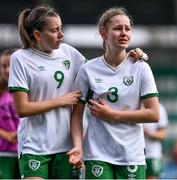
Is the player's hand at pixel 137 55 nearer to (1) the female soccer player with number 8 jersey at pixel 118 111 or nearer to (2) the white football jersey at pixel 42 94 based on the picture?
(1) the female soccer player with number 8 jersey at pixel 118 111

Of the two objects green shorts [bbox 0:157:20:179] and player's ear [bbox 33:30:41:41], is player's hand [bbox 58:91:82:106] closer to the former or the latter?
player's ear [bbox 33:30:41:41]

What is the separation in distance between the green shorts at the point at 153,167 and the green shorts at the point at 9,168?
8.16ft

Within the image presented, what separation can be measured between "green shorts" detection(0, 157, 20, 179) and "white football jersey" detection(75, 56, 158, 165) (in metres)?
2.11

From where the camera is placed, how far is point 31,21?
688cm

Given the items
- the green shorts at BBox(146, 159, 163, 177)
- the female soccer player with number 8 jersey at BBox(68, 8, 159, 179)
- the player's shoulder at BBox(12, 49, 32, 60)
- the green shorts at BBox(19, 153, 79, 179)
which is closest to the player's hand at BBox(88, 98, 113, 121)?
the female soccer player with number 8 jersey at BBox(68, 8, 159, 179)

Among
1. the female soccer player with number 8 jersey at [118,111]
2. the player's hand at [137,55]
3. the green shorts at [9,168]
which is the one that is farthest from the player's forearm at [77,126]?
the green shorts at [9,168]

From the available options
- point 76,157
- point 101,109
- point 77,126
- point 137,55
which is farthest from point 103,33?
point 76,157

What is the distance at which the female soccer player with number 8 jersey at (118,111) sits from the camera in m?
6.72

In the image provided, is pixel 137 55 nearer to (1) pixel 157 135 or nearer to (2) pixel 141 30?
(1) pixel 157 135

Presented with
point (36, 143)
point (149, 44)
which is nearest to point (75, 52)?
point (36, 143)

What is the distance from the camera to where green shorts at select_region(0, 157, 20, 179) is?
8.80 meters

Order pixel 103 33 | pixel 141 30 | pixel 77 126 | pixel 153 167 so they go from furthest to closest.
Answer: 1. pixel 141 30
2. pixel 153 167
3. pixel 103 33
4. pixel 77 126

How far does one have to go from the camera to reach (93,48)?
76.7 feet

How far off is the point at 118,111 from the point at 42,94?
1.89 feet
